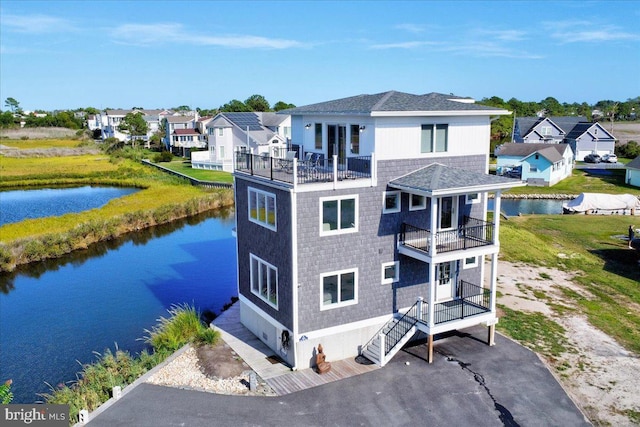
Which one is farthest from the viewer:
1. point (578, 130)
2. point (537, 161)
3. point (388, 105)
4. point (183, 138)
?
point (183, 138)

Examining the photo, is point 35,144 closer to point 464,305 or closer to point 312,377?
point 312,377

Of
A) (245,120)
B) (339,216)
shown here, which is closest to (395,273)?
(339,216)

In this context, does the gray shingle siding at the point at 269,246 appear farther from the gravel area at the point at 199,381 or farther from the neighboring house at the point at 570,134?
the neighboring house at the point at 570,134

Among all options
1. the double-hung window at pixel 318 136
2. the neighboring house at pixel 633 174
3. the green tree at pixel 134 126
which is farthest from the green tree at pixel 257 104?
the double-hung window at pixel 318 136

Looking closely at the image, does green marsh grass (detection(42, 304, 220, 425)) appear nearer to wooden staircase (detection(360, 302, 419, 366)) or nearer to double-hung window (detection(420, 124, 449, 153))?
wooden staircase (detection(360, 302, 419, 366))

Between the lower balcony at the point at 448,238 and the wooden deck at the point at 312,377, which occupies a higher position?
the lower balcony at the point at 448,238

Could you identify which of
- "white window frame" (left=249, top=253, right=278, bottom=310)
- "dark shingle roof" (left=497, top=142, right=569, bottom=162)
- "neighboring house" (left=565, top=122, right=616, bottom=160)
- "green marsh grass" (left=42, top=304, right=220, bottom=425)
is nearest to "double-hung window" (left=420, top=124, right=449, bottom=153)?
"white window frame" (left=249, top=253, right=278, bottom=310)
